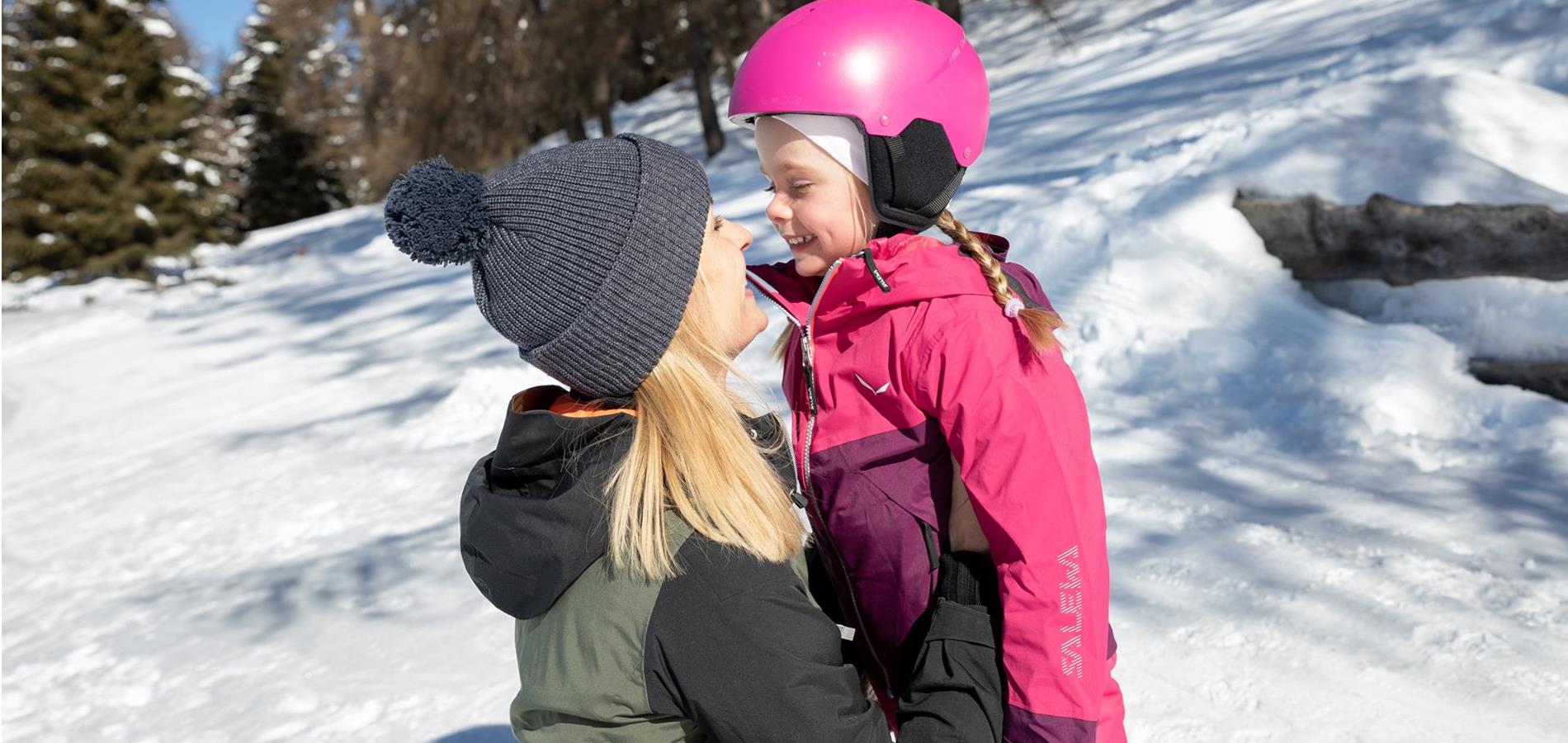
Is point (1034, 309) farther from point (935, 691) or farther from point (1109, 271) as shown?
point (1109, 271)

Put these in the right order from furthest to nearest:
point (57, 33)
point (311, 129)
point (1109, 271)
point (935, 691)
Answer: point (311, 129)
point (57, 33)
point (1109, 271)
point (935, 691)

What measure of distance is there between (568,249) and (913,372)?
0.55 meters

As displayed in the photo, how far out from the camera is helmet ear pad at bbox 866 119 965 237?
1829 millimetres

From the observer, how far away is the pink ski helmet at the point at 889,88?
1820mm

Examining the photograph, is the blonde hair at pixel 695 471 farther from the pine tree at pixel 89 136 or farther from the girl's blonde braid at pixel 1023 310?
the pine tree at pixel 89 136

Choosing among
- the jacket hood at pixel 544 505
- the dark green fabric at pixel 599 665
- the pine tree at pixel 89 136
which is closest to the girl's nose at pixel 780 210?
the jacket hood at pixel 544 505

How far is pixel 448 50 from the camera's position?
1802 cm

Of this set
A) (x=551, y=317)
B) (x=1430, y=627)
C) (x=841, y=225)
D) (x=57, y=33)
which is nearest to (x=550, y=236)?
(x=551, y=317)

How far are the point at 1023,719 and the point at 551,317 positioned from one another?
2.81ft

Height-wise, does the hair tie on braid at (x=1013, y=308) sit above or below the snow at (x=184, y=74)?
above

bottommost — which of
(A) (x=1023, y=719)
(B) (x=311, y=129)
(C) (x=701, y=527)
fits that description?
(B) (x=311, y=129)

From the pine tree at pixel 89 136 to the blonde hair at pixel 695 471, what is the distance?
64.5 feet

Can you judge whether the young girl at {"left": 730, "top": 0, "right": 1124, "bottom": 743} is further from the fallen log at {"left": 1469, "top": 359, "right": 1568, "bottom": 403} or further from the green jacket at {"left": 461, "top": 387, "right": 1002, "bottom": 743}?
the fallen log at {"left": 1469, "top": 359, "right": 1568, "bottom": 403}

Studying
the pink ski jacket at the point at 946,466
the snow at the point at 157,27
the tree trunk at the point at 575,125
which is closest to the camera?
the pink ski jacket at the point at 946,466
